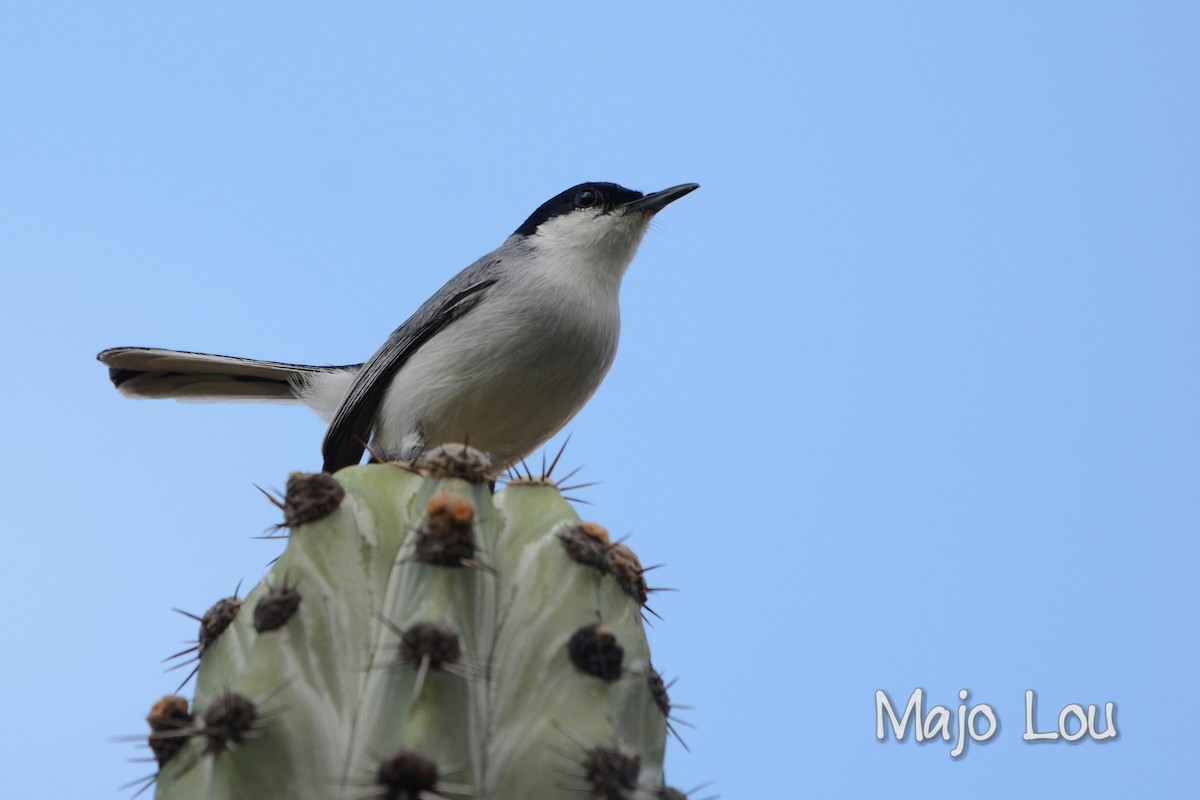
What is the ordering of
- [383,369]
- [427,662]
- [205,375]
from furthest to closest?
[205,375] < [383,369] < [427,662]

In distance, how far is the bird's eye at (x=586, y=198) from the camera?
21.2 ft

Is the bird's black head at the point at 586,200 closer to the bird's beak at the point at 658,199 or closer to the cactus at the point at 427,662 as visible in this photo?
the bird's beak at the point at 658,199

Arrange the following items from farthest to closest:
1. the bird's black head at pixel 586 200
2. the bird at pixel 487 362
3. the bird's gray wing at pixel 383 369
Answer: the bird's black head at pixel 586 200
the bird's gray wing at pixel 383 369
the bird at pixel 487 362

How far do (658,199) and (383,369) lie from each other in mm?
1785

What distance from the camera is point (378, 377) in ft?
19.0

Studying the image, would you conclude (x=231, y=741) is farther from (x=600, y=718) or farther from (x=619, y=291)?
(x=619, y=291)

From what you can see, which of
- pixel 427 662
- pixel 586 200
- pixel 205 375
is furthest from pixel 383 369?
pixel 427 662

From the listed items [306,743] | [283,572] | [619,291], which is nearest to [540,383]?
[619,291]

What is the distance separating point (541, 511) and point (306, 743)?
949mm

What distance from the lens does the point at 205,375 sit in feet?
20.6

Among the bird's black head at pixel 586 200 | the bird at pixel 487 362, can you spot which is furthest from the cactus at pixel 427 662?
the bird's black head at pixel 586 200

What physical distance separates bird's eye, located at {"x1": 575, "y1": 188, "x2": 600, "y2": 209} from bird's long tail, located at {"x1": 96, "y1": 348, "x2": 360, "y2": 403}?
1568 millimetres

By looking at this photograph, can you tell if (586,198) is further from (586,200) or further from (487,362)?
(487,362)

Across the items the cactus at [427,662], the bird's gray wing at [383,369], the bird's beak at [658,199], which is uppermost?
the bird's beak at [658,199]
